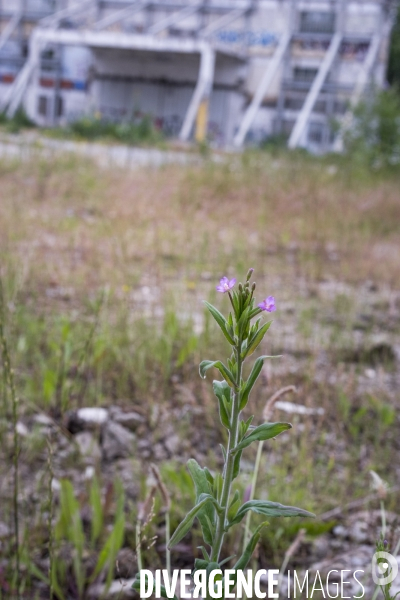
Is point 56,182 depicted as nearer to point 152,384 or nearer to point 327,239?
point 327,239

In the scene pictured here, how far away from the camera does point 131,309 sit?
9.62ft

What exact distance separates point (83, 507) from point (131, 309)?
4.55 feet

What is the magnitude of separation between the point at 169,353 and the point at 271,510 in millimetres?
1722

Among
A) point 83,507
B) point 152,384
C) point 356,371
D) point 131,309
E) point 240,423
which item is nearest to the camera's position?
point 240,423

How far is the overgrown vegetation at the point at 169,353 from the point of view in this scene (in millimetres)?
1534

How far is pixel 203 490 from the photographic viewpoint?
737mm

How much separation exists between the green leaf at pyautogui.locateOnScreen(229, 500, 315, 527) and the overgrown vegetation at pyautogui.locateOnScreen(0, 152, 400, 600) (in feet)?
0.46

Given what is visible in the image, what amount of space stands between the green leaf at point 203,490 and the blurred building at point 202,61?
18.1 metres

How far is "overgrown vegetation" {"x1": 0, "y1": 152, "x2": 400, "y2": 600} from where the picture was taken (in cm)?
153

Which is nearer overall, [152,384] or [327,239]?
[152,384]

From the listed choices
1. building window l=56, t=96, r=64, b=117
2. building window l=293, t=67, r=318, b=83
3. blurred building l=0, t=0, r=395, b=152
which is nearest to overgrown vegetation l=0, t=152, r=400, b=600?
blurred building l=0, t=0, r=395, b=152

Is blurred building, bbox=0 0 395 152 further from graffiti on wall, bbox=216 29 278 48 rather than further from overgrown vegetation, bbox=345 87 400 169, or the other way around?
overgrown vegetation, bbox=345 87 400 169

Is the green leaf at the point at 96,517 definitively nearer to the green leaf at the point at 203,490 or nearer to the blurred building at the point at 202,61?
the green leaf at the point at 203,490

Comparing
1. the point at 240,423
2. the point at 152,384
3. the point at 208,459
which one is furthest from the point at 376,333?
the point at 240,423
